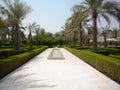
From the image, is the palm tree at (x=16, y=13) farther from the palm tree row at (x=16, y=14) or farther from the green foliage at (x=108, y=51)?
the green foliage at (x=108, y=51)

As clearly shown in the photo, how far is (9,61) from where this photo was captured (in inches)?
554

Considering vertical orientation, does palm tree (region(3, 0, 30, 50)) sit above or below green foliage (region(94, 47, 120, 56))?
above

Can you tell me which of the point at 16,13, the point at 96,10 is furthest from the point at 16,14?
the point at 96,10

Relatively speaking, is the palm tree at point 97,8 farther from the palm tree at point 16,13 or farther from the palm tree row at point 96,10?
the palm tree at point 16,13

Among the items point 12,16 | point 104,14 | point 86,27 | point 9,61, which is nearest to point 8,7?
point 12,16

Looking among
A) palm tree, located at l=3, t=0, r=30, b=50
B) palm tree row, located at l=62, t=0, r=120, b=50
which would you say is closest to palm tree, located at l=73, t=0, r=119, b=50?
palm tree row, located at l=62, t=0, r=120, b=50

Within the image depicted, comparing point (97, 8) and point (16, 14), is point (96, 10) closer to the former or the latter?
point (97, 8)

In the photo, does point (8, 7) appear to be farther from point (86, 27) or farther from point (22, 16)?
point (86, 27)

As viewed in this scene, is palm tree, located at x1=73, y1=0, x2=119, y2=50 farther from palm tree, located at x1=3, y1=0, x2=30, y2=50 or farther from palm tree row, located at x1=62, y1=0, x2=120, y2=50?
palm tree, located at x1=3, y1=0, x2=30, y2=50

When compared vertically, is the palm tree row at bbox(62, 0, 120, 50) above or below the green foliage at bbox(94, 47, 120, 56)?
above

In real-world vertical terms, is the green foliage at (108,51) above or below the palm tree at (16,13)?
below

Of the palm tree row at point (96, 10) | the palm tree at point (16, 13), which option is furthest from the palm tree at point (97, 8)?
the palm tree at point (16, 13)

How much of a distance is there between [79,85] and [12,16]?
26.7 meters

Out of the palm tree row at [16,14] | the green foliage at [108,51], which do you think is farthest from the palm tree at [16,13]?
the green foliage at [108,51]
